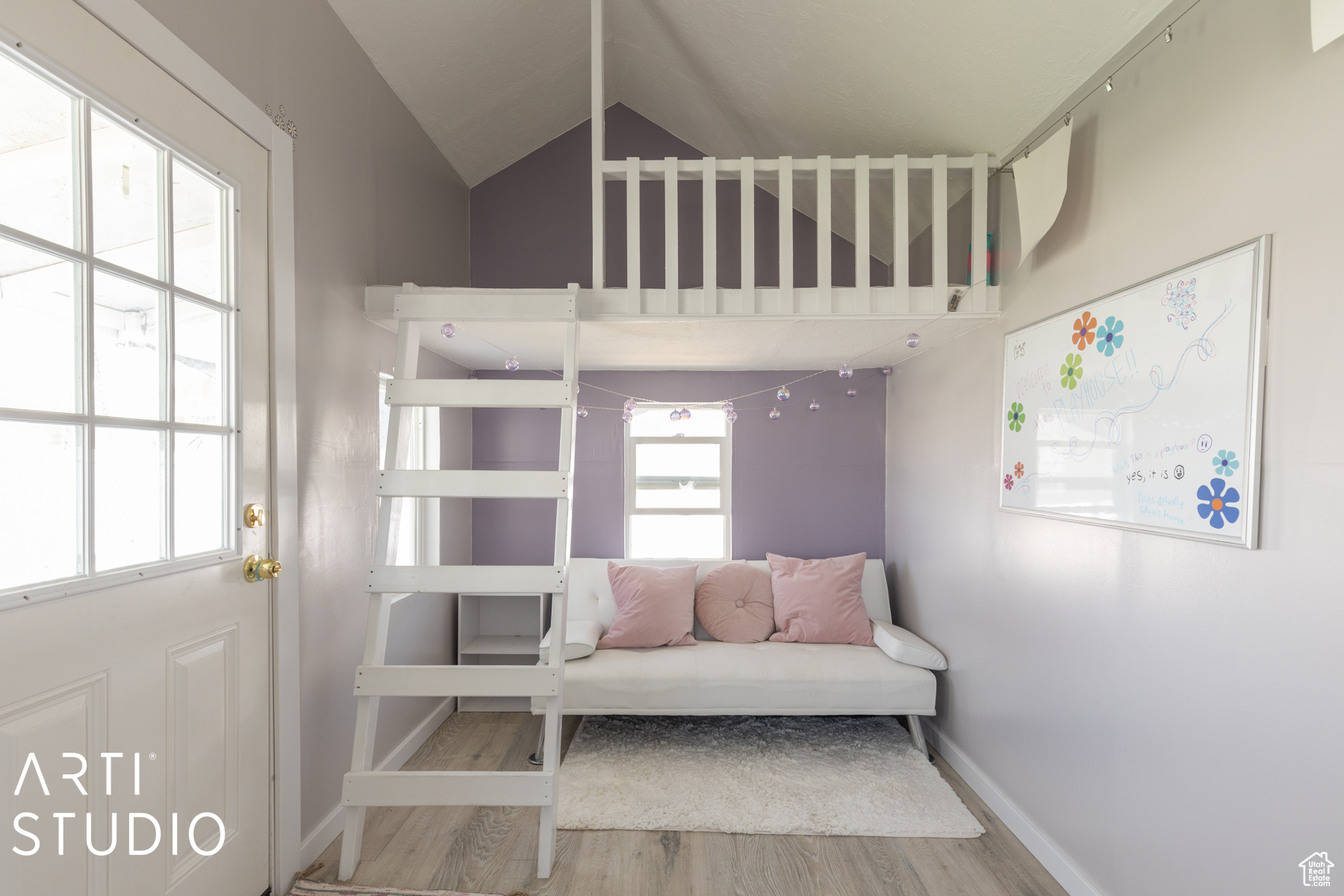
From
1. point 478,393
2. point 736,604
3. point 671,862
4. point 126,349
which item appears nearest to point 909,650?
point 736,604

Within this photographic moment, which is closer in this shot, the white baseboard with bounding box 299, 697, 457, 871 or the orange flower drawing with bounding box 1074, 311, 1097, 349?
the orange flower drawing with bounding box 1074, 311, 1097, 349

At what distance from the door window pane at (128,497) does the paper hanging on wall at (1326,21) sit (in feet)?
7.88

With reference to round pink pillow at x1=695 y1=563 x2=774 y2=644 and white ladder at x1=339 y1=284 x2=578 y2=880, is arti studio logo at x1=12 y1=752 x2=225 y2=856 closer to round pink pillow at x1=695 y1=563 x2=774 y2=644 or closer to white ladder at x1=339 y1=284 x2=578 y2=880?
white ladder at x1=339 y1=284 x2=578 y2=880

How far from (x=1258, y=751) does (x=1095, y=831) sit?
68 cm

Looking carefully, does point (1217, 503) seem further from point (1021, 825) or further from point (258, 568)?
point (258, 568)

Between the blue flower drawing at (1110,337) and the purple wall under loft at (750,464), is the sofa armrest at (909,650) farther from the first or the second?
the blue flower drawing at (1110,337)

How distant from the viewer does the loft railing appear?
2277mm

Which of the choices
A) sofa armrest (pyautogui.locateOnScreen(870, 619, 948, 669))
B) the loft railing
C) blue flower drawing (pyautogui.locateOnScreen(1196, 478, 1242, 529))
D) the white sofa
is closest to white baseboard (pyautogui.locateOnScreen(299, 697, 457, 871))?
the white sofa

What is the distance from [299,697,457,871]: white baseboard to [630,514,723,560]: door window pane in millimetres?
1301

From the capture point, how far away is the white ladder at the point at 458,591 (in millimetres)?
1920

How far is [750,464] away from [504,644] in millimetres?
1667

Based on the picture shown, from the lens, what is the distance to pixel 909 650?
2809 millimetres

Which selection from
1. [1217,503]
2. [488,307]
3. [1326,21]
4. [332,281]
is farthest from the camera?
[488,307]

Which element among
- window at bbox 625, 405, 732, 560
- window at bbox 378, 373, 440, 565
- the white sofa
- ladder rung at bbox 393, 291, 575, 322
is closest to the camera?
ladder rung at bbox 393, 291, 575, 322
